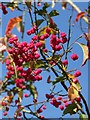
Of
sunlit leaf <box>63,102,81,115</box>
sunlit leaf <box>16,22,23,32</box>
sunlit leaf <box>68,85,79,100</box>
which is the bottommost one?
sunlit leaf <box>63,102,81,115</box>

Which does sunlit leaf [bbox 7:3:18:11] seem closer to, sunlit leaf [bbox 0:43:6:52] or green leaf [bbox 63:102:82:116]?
sunlit leaf [bbox 0:43:6:52]

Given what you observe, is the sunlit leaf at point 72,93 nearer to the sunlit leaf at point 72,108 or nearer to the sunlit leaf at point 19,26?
the sunlit leaf at point 72,108

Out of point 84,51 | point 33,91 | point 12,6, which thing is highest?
point 12,6

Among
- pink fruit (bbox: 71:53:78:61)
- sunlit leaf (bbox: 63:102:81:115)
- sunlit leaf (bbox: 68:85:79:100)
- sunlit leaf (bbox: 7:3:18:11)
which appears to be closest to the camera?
sunlit leaf (bbox: 68:85:79:100)

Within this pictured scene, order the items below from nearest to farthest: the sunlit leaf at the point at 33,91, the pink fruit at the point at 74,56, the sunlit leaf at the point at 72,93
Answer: the sunlit leaf at the point at 72,93, the sunlit leaf at the point at 33,91, the pink fruit at the point at 74,56

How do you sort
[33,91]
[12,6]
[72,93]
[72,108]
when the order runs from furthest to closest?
[12,6] → [33,91] → [72,108] → [72,93]

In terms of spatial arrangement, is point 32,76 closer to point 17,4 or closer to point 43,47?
point 43,47

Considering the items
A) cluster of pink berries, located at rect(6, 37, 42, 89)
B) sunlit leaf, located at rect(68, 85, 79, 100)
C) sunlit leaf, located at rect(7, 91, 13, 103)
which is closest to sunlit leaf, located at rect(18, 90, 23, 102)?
cluster of pink berries, located at rect(6, 37, 42, 89)

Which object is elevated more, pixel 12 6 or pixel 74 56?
pixel 12 6

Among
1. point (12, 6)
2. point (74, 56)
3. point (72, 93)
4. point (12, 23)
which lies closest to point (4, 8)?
point (12, 6)

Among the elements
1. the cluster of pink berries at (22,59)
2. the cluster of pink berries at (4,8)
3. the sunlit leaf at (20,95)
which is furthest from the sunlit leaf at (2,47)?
the cluster of pink berries at (4,8)

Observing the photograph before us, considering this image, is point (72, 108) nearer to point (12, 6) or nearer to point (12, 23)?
point (12, 23)

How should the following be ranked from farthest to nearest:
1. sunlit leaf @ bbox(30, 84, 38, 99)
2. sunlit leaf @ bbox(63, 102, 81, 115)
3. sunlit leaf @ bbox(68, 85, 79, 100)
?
1. sunlit leaf @ bbox(30, 84, 38, 99)
2. sunlit leaf @ bbox(63, 102, 81, 115)
3. sunlit leaf @ bbox(68, 85, 79, 100)

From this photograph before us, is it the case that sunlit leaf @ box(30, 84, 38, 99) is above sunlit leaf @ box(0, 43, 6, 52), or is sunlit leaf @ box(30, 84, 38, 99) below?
below
